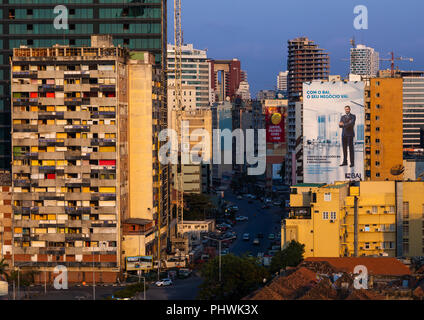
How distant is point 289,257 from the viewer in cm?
7612

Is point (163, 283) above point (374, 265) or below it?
below

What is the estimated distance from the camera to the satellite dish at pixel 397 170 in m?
112

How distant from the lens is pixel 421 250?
3408 inches

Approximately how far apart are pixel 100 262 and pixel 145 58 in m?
22.8

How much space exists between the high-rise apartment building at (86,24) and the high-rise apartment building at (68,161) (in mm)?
18711

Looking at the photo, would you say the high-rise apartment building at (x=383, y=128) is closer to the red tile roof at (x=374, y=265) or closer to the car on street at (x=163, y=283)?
the red tile roof at (x=374, y=265)

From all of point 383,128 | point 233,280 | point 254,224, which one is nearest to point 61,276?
point 233,280

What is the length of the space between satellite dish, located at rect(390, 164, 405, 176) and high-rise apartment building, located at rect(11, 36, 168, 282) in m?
40.1

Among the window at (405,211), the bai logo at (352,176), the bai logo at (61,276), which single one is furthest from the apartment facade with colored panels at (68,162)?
the bai logo at (352,176)

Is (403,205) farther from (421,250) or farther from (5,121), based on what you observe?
(5,121)

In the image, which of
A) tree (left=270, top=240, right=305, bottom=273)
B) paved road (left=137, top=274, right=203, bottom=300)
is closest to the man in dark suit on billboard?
paved road (left=137, top=274, right=203, bottom=300)

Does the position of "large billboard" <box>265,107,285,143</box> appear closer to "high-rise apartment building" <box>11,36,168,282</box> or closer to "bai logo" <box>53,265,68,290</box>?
"high-rise apartment building" <box>11,36,168,282</box>

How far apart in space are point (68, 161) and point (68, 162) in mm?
103

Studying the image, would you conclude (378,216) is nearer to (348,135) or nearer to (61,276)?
(348,135)
